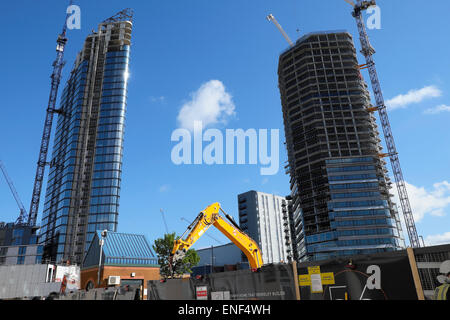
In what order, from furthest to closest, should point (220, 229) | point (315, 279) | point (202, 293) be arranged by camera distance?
point (220, 229) → point (202, 293) → point (315, 279)

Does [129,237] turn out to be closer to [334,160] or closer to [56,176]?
[334,160]

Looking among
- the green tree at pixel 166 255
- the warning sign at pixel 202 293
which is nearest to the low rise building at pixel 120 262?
the green tree at pixel 166 255

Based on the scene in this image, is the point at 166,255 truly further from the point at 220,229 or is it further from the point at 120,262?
the point at 220,229

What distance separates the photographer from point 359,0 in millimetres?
164250

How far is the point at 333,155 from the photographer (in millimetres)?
134500

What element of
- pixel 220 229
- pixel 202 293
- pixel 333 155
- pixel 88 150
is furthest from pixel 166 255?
pixel 333 155

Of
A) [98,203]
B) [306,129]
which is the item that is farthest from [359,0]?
[98,203]

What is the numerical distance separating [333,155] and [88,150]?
10092 centimetres

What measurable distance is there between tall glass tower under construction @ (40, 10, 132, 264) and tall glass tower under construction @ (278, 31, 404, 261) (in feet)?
248

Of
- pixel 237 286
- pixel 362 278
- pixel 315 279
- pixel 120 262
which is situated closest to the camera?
pixel 362 278

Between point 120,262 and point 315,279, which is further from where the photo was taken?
point 120,262

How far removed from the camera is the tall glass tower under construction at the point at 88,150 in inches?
4793

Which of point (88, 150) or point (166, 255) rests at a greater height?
point (88, 150)

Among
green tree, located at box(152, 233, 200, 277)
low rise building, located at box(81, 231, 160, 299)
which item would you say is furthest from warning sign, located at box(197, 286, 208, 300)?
green tree, located at box(152, 233, 200, 277)
